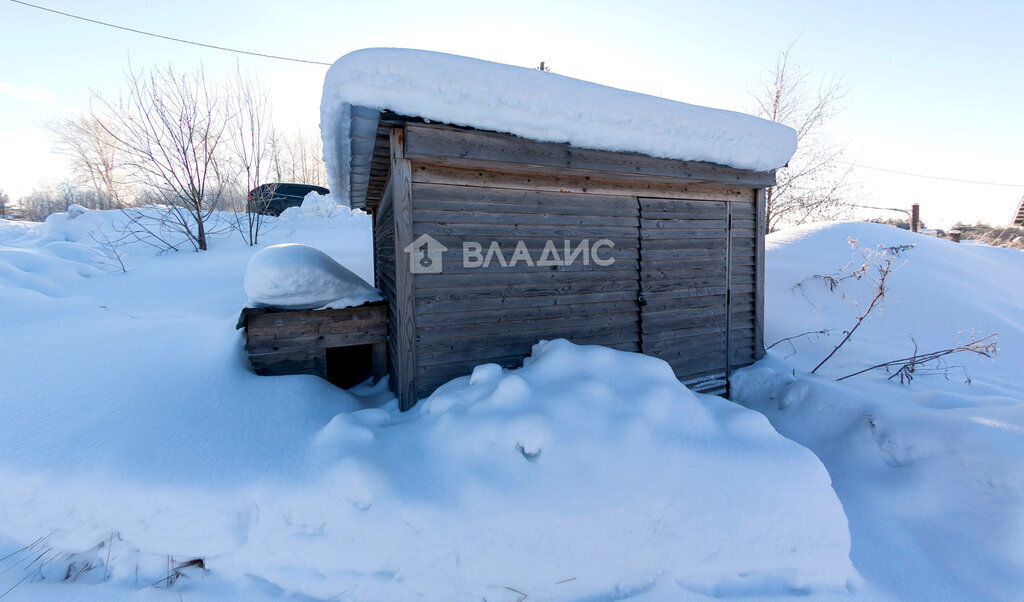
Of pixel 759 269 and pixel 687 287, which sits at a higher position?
pixel 759 269

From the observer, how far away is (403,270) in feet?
11.4

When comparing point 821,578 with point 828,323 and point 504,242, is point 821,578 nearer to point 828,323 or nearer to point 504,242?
point 504,242

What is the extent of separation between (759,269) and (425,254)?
4725mm

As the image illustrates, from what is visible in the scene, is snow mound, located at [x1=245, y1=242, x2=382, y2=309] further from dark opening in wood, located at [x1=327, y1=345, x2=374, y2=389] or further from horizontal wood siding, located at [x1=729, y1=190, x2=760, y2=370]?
horizontal wood siding, located at [x1=729, y1=190, x2=760, y2=370]

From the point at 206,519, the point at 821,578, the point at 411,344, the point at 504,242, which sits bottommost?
the point at 821,578

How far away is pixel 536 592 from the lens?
7.25 feet

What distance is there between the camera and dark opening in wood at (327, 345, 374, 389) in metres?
5.38

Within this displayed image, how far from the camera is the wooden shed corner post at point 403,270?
339 cm

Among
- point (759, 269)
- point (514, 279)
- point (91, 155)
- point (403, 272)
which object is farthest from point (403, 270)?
point (91, 155)

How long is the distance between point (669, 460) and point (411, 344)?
2300 millimetres

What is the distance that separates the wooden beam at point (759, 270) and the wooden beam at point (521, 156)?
151 centimetres

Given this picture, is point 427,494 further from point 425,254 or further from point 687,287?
point 687,287

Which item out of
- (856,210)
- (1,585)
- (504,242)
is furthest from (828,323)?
(856,210)

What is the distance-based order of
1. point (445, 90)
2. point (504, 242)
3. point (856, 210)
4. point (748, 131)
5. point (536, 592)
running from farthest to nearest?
1. point (856, 210)
2. point (748, 131)
3. point (504, 242)
4. point (445, 90)
5. point (536, 592)
